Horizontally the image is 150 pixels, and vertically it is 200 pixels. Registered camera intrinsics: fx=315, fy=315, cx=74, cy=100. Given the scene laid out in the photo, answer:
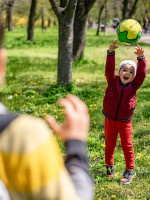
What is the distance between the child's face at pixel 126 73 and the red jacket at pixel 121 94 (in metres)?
0.06

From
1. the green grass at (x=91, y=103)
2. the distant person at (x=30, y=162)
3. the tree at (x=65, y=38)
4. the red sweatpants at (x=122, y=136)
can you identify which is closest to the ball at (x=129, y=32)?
the green grass at (x=91, y=103)

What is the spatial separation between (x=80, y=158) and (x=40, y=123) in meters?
0.26

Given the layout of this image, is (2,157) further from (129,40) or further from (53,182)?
(129,40)

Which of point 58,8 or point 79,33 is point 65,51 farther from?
point 79,33

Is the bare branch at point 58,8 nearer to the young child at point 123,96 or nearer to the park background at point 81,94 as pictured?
the park background at point 81,94

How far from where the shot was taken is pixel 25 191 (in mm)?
922

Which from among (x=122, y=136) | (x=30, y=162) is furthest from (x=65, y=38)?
(x=30, y=162)

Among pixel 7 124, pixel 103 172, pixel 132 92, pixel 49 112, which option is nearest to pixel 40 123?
pixel 7 124

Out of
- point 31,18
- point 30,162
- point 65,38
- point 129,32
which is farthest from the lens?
point 31,18

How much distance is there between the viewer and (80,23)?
1152 cm

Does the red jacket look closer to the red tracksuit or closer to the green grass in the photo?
the red tracksuit

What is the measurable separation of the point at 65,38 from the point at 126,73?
408 cm

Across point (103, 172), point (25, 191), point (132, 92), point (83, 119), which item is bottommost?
point (103, 172)

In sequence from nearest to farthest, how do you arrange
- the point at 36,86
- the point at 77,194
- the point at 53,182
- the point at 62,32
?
the point at 53,182, the point at 77,194, the point at 62,32, the point at 36,86
